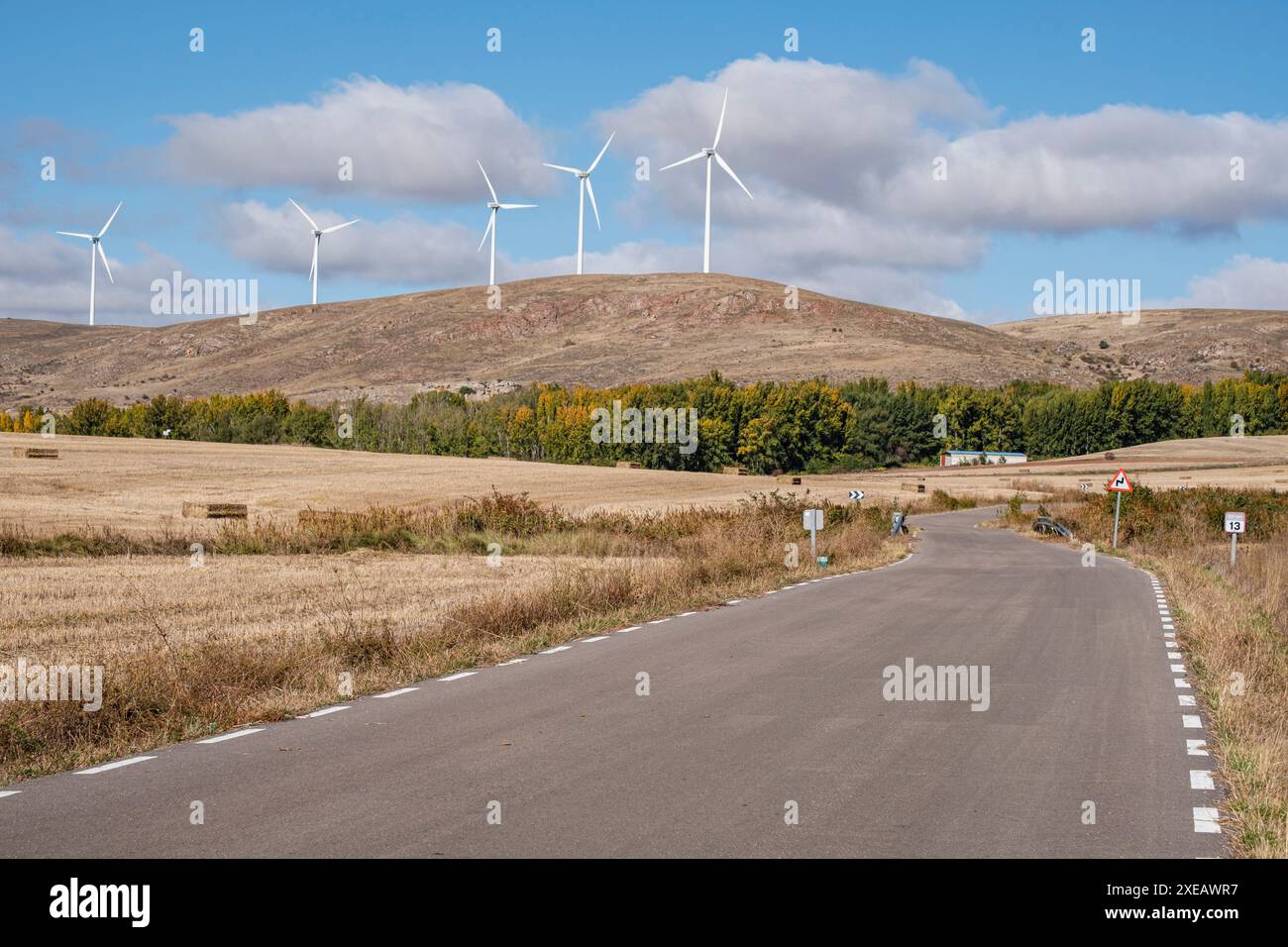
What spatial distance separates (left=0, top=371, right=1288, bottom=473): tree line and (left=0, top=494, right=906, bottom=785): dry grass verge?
94698 mm

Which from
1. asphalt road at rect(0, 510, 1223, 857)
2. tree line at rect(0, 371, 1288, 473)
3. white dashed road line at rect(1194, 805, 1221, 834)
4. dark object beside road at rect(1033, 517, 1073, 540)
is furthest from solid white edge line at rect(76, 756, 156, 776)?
tree line at rect(0, 371, 1288, 473)

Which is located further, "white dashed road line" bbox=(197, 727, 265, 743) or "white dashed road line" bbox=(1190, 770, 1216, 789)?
"white dashed road line" bbox=(197, 727, 265, 743)

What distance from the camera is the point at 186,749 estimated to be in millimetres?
9609

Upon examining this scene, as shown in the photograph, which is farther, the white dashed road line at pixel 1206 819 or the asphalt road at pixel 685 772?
the white dashed road line at pixel 1206 819

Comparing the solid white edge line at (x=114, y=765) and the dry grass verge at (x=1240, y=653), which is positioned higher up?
the solid white edge line at (x=114, y=765)

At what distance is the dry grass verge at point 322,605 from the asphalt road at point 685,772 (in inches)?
34.0

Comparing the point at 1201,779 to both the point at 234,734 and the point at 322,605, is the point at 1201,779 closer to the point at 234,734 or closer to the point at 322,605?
the point at 234,734

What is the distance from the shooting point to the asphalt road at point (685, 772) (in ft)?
23.5

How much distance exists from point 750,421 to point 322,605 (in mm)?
120576

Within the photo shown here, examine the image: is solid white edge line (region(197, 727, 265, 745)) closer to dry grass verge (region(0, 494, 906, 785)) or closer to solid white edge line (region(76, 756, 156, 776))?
dry grass verge (region(0, 494, 906, 785))

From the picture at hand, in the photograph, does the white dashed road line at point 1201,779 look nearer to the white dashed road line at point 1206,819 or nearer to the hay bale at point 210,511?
the white dashed road line at point 1206,819

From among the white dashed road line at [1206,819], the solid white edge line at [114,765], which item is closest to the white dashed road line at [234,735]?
the solid white edge line at [114,765]

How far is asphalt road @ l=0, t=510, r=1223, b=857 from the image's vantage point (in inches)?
282
